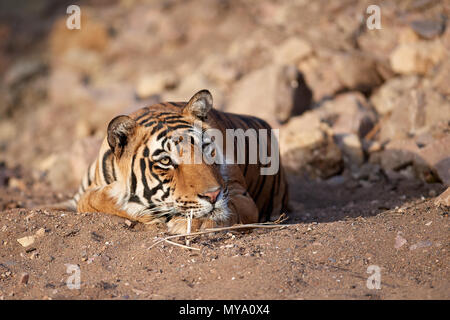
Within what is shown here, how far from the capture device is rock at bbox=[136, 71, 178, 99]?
34.0 ft

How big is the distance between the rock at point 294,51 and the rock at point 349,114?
122 cm

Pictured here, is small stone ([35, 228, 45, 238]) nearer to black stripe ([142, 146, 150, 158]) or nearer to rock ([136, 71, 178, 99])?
black stripe ([142, 146, 150, 158])

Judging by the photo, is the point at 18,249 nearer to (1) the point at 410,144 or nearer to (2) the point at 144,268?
(2) the point at 144,268

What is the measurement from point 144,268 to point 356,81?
19.5 ft

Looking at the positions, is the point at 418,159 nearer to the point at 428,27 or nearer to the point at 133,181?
the point at 133,181

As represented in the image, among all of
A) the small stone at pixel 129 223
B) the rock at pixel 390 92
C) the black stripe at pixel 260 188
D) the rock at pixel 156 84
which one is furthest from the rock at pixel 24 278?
the rock at pixel 156 84

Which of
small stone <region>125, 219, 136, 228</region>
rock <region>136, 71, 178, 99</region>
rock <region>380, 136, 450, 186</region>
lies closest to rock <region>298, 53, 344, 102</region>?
rock <region>380, 136, 450, 186</region>

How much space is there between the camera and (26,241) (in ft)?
12.3

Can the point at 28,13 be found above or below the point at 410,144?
above

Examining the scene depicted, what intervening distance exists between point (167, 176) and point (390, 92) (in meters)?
5.27

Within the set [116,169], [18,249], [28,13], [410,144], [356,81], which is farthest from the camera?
[28,13]

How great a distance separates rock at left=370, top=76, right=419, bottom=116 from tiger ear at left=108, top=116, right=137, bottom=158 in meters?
4.82
